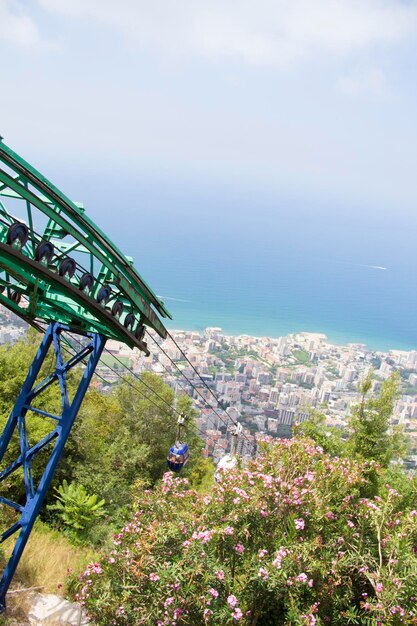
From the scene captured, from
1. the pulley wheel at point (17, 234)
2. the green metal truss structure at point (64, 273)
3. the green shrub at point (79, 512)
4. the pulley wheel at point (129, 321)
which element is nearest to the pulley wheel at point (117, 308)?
the green metal truss structure at point (64, 273)

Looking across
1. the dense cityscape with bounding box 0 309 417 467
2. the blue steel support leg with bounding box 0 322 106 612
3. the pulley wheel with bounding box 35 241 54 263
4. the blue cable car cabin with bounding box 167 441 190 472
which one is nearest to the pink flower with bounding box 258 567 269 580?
the blue steel support leg with bounding box 0 322 106 612

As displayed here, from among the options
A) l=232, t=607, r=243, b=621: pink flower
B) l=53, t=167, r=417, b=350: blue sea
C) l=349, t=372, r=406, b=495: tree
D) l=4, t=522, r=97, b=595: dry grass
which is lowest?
l=4, t=522, r=97, b=595: dry grass

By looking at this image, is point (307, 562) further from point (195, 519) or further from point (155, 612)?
point (155, 612)

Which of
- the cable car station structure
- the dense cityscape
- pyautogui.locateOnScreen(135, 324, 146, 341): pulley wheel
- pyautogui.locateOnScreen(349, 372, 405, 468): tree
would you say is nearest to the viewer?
the cable car station structure

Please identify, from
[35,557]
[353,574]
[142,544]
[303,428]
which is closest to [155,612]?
[142,544]

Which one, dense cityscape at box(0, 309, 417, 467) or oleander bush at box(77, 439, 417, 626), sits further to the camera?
dense cityscape at box(0, 309, 417, 467)

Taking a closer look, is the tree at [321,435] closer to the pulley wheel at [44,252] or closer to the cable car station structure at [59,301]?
the cable car station structure at [59,301]

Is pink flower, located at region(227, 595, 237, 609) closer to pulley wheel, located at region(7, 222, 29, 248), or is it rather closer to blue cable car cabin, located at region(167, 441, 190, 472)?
pulley wheel, located at region(7, 222, 29, 248)
